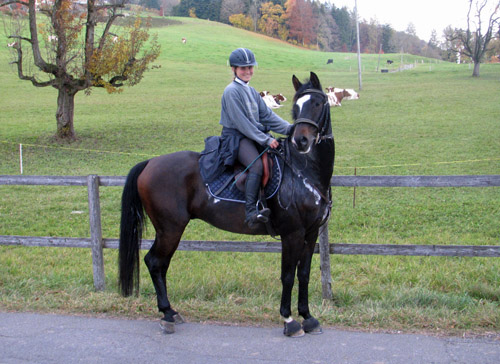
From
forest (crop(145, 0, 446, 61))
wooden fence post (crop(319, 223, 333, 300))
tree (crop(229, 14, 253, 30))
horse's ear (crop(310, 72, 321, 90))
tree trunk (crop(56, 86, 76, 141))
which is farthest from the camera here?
tree (crop(229, 14, 253, 30))

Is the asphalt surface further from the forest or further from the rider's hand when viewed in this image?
the forest

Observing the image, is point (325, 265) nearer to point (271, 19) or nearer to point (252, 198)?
point (252, 198)

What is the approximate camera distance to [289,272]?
4.81 meters

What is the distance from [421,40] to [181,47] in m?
74.1

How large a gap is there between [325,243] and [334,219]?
410 cm

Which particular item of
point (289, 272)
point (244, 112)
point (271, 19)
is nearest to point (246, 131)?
point (244, 112)

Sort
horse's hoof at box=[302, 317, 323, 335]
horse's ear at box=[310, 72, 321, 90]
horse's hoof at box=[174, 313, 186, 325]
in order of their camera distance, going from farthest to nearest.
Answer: horse's hoof at box=[174, 313, 186, 325] < horse's hoof at box=[302, 317, 323, 335] < horse's ear at box=[310, 72, 321, 90]

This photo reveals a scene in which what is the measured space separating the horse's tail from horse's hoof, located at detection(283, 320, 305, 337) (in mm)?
1829

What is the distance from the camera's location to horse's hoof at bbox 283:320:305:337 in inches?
182

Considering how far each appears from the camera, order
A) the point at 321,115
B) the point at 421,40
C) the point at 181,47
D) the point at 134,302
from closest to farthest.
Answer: the point at 321,115
the point at 134,302
the point at 181,47
the point at 421,40

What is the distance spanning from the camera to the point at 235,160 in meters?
4.87

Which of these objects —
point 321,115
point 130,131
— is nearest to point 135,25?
point 130,131

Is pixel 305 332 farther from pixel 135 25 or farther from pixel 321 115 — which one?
pixel 135 25

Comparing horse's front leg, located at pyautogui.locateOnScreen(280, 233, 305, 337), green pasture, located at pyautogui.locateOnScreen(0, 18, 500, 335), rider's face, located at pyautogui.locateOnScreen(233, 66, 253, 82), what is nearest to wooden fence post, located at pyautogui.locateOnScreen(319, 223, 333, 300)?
green pasture, located at pyautogui.locateOnScreen(0, 18, 500, 335)
